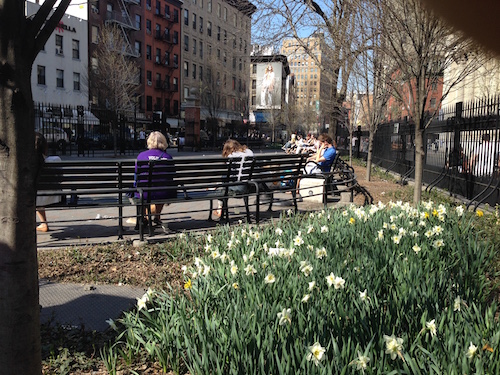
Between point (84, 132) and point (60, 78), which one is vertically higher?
point (60, 78)

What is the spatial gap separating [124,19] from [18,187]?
53.2 meters

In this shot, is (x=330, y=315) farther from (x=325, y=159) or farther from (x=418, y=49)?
(x=325, y=159)

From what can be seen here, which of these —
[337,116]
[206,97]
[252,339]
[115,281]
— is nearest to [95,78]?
[206,97]

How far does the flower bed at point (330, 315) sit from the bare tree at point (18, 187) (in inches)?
22.7

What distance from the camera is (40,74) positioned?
40406 millimetres

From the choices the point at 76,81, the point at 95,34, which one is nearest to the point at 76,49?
the point at 76,81

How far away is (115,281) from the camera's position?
4.55 metres

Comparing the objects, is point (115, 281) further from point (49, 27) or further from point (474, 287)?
point (474, 287)

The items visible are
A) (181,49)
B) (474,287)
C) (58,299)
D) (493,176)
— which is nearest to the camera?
(474,287)

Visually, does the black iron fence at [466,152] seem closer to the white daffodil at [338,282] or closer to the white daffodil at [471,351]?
the white daffodil at [338,282]

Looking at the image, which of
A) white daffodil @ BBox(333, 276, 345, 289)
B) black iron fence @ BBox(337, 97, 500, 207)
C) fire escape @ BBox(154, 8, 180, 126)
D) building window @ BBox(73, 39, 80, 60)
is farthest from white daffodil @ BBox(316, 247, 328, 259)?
fire escape @ BBox(154, 8, 180, 126)

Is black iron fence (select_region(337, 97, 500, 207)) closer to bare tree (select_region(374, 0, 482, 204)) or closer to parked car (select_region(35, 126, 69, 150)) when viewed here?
bare tree (select_region(374, 0, 482, 204))

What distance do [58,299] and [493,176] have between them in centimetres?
750

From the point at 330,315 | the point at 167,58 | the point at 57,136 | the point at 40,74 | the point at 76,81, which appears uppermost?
the point at 167,58
